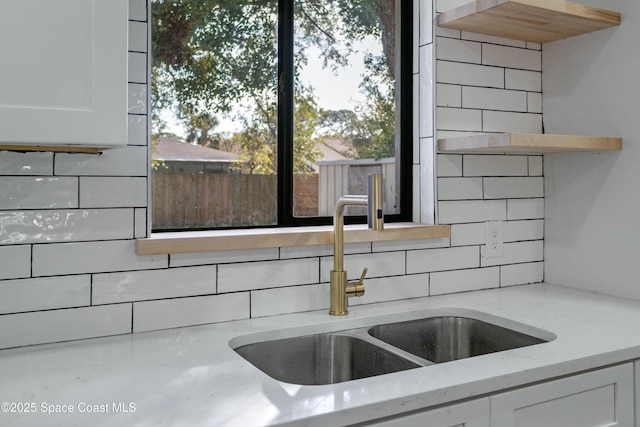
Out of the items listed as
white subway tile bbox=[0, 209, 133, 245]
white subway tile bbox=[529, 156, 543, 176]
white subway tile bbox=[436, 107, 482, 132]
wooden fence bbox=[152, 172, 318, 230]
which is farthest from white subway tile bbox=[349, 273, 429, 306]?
white subway tile bbox=[0, 209, 133, 245]

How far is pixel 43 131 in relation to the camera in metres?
1.03

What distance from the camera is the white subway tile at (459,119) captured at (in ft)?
6.24

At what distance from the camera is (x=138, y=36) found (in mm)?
1439

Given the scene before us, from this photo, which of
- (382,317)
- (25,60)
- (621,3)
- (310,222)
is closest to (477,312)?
(382,317)

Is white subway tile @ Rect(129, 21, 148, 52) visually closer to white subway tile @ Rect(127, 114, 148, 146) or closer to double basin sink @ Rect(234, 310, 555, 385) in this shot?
white subway tile @ Rect(127, 114, 148, 146)

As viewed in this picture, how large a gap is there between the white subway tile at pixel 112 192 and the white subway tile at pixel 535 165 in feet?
4.72

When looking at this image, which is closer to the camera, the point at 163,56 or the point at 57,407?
the point at 57,407

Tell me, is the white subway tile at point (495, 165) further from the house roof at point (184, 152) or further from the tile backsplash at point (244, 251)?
the house roof at point (184, 152)

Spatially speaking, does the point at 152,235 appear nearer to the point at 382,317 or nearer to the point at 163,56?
the point at 163,56

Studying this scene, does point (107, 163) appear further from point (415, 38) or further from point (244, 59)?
point (415, 38)

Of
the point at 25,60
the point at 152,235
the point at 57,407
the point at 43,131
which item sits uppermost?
the point at 25,60

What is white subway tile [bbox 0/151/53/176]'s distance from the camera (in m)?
1.29

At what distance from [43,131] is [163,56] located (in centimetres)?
67

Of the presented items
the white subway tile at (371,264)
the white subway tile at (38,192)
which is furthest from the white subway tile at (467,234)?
the white subway tile at (38,192)
